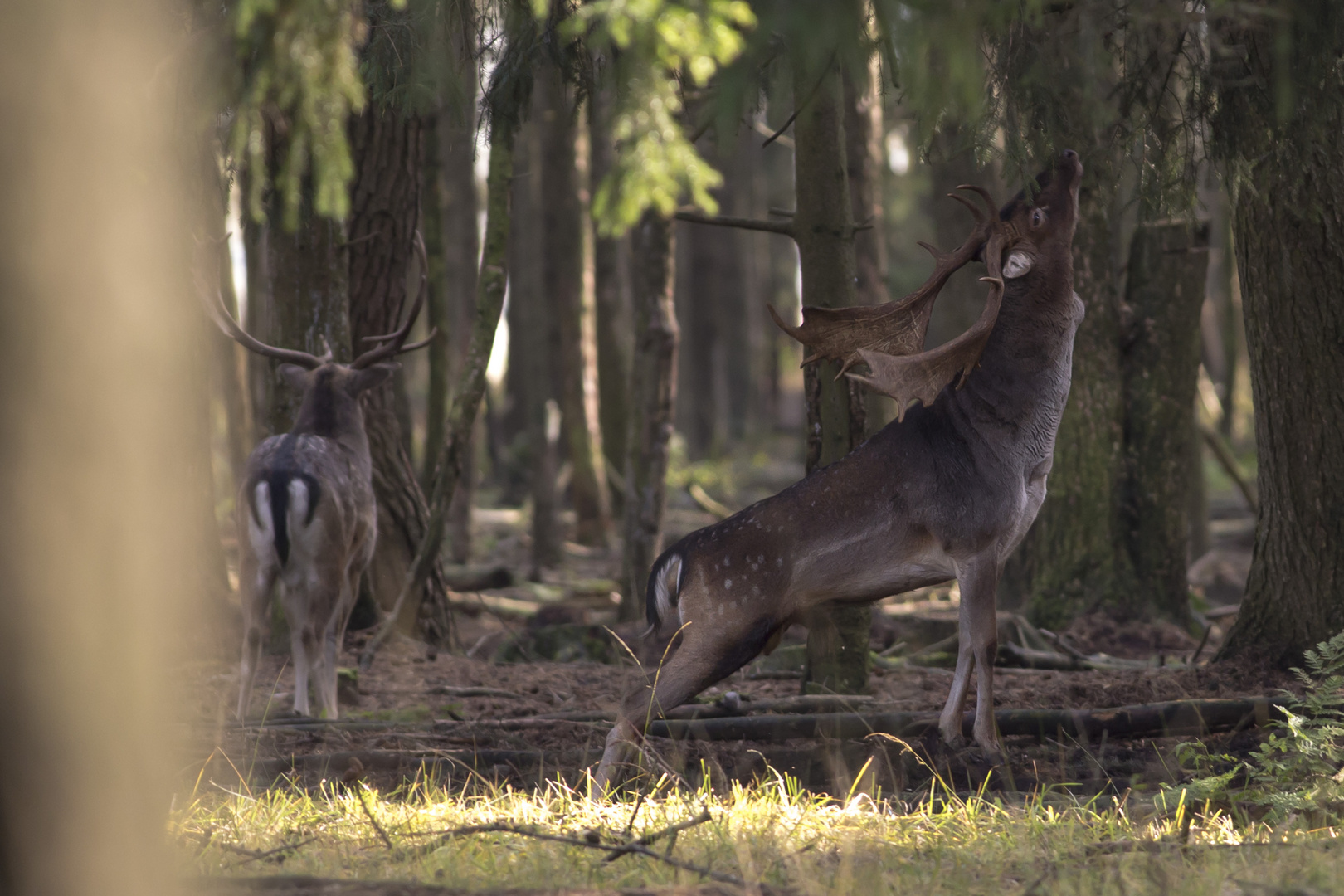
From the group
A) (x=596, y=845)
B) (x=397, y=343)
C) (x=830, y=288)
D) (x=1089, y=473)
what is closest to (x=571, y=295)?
(x=397, y=343)

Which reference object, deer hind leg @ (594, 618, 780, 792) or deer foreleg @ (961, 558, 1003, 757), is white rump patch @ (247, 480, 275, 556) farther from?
deer foreleg @ (961, 558, 1003, 757)

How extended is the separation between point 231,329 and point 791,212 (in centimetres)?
425

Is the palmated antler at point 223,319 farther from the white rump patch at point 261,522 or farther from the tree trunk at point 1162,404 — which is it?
the tree trunk at point 1162,404

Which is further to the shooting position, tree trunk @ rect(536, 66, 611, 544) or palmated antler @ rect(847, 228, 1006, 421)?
tree trunk @ rect(536, 66, 611, 544)

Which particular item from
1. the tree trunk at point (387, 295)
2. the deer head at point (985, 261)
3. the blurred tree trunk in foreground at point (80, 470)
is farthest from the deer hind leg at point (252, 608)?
the blurred tree trunk in foreground at point (80, 470)

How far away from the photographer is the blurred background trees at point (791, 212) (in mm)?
3793

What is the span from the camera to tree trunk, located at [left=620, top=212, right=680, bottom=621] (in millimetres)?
10438

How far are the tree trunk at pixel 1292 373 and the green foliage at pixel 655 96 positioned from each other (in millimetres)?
3677

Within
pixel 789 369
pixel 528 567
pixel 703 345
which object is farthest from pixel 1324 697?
pixel 789 369

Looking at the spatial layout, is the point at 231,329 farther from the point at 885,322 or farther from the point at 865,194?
the point at 865,194

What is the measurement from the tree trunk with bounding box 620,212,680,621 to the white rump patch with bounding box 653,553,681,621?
4297 millimetres


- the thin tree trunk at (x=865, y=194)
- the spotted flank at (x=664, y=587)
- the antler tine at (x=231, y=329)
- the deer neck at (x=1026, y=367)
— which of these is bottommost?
the spotted flank at (x=664, y=587)

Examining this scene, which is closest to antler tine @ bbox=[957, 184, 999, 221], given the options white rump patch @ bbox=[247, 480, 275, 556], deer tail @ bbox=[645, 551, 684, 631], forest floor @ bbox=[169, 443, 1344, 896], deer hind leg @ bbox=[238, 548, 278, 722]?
deer tail @ bbox=[645, 551, 684, 631]

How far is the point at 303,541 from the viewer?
305 inches
